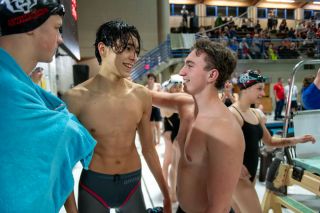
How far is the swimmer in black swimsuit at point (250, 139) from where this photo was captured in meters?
2.32

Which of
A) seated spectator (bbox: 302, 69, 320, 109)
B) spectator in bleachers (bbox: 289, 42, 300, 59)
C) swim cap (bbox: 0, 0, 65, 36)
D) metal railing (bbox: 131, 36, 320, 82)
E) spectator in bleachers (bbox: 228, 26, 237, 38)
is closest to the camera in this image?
swim cap (bbox: 0, 0, 65, 36)

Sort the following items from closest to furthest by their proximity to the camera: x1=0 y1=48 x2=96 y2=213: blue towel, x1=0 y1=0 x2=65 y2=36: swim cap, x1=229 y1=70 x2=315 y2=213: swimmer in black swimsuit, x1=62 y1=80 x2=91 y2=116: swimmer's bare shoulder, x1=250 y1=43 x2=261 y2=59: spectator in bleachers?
x1=0 y1=48 x2=96 y2=213: blue towel → x1=0 y1=0 x2=65 y2=36: swim cap → x1=62 y1=80 x2=91 y2=116: swimmer's bare shoulder → x1=229 y1=70 x2=315 y2=213: swimmer in black swimsuit → x1=250 y1=43 x2=261 y2=59: spectator in bleachers

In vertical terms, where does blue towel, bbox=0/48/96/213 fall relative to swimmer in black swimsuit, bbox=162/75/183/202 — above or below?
above

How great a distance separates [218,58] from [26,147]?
997mm

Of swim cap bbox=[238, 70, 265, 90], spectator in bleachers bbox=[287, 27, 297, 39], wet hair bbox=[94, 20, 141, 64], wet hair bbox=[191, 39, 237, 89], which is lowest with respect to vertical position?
swim cap bbox=[238, 70, 265, 90]

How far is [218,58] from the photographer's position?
1411 mm

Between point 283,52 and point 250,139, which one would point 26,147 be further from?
point 283,52

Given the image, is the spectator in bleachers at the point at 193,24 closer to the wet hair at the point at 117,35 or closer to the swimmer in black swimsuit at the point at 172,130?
the swimmer in black swimsuit at the point at 172,130

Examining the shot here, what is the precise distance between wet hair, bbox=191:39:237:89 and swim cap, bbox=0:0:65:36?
78 centimetres

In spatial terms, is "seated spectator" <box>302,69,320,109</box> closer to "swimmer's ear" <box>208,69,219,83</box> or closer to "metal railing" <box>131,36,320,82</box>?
"swimmer's ear" <box>208,69,219,83</box>

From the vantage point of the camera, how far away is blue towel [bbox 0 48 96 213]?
2.56 feet

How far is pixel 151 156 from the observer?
184cm

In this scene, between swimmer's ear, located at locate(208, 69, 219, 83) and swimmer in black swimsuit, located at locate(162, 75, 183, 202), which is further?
swimmer in black swimsuit, located at locate(162, 75, 183, 202)

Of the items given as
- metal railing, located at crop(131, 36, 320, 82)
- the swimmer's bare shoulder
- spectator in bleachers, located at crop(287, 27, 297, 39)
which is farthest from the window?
the swimmer's bare shoulder
